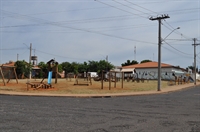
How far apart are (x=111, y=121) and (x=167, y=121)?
2106 mm

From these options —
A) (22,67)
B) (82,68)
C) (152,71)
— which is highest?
(82,68)

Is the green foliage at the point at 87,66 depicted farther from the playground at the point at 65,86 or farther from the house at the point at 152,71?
the playground at the point at 65,86

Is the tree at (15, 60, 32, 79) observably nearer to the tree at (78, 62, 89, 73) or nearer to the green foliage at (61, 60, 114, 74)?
the green foliage at (61, 60, 114, 74)

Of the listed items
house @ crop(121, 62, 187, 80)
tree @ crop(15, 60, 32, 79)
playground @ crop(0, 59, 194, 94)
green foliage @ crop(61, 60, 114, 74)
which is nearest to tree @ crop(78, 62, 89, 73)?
green foliage @ crop(61, 60, 114, 74)

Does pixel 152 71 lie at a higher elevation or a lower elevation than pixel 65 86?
higher

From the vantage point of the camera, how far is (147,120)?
10.4m

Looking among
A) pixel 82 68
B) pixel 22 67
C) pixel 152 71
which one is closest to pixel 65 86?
pixel 22 67

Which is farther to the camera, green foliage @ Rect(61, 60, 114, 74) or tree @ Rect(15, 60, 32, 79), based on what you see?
green foliage @ Rect(61, 60, 114, 74)

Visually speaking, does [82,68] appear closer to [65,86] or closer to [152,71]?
[152,71]

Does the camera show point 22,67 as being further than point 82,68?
No

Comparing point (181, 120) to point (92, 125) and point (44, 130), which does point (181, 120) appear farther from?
point (44, 130)

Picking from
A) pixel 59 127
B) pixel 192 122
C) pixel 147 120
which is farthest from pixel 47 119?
pixel 192 122

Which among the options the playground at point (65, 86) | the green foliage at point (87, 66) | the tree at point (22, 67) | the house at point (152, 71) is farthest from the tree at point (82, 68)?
the playground at point (65, 86)

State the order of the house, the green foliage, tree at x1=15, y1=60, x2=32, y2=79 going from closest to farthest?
tree at x1=15, y1=60, x2=32, y2=79 → the house → the green foliage
